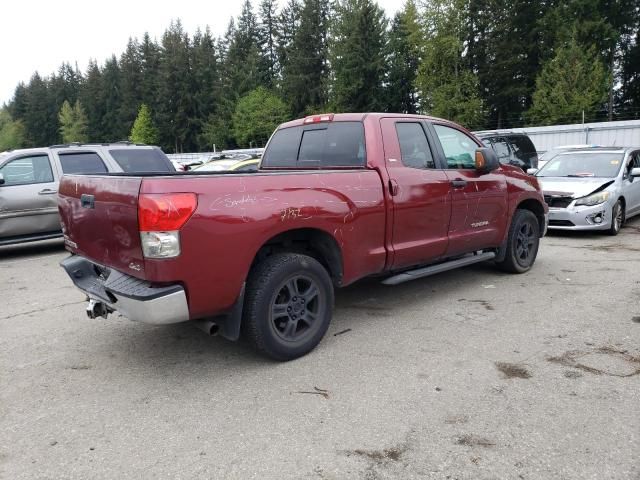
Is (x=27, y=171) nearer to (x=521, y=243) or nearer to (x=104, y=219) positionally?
(x=104, y=219)

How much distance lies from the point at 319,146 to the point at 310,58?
2189 inches

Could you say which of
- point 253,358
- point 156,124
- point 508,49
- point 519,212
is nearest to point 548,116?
point 508,49

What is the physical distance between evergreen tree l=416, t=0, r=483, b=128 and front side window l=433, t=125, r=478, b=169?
3871cm

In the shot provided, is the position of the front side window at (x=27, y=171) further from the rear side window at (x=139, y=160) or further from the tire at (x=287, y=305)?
the tire at (x=287, y=305)

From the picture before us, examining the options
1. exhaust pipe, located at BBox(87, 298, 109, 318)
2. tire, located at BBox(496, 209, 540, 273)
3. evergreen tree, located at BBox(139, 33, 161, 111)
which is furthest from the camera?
evergreen tree, located at BBox(139, 33, 161, 111)

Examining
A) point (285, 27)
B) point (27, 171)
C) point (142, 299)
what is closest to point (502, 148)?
point (27, 171)

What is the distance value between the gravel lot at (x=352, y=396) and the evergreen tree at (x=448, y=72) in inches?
1563

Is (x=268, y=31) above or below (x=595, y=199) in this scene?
above

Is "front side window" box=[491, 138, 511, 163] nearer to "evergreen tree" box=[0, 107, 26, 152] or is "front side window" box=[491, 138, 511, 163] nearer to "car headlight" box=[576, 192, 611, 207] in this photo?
"car headlight" box=[576, 192, 611, 207]

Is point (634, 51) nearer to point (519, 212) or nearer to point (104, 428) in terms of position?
point (519, 212)

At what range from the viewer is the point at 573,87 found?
3409 centimetres

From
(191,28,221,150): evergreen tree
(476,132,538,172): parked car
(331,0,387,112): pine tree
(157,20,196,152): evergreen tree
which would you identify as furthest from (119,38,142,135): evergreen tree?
(476,132,538,172): parked car

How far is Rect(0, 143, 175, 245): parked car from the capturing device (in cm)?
854

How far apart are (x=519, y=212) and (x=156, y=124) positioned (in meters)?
72.8
